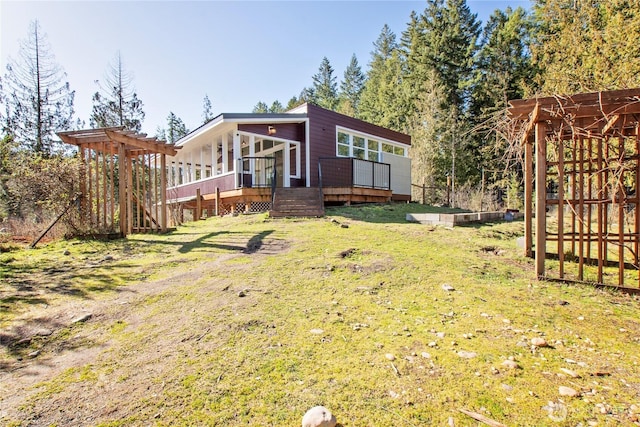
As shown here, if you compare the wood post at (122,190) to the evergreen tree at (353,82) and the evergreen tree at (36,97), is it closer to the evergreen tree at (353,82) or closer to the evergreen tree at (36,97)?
the evergreen tree at (36,97)

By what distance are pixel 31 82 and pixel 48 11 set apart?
2102 centimetres

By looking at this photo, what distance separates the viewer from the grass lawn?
6.07 feet

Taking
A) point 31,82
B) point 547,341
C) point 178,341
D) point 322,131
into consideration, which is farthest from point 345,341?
point 31,82

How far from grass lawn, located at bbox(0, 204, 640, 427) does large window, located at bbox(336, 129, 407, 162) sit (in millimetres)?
10132

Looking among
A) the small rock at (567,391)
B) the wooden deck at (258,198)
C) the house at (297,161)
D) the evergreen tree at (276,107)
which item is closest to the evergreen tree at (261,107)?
the evergreen tree at (276,107)

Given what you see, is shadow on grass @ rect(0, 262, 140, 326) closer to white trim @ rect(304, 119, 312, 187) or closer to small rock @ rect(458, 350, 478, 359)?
small rock @ rect(458, 350, 478, 359)

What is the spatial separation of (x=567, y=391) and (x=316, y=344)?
5.43ft

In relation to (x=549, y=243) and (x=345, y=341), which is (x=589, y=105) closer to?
(x=549, y=243)

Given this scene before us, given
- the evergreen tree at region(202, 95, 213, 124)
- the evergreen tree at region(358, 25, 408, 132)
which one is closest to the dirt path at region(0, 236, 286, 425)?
the evergreen tree at region(358, 25, 408, 132)

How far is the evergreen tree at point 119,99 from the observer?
1101 inches

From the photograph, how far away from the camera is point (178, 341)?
105 inches

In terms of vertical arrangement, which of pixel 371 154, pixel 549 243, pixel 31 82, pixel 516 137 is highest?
pixel 31 82

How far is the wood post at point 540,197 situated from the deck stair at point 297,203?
20.6 ft

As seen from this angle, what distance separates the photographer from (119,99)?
28.9 metres
